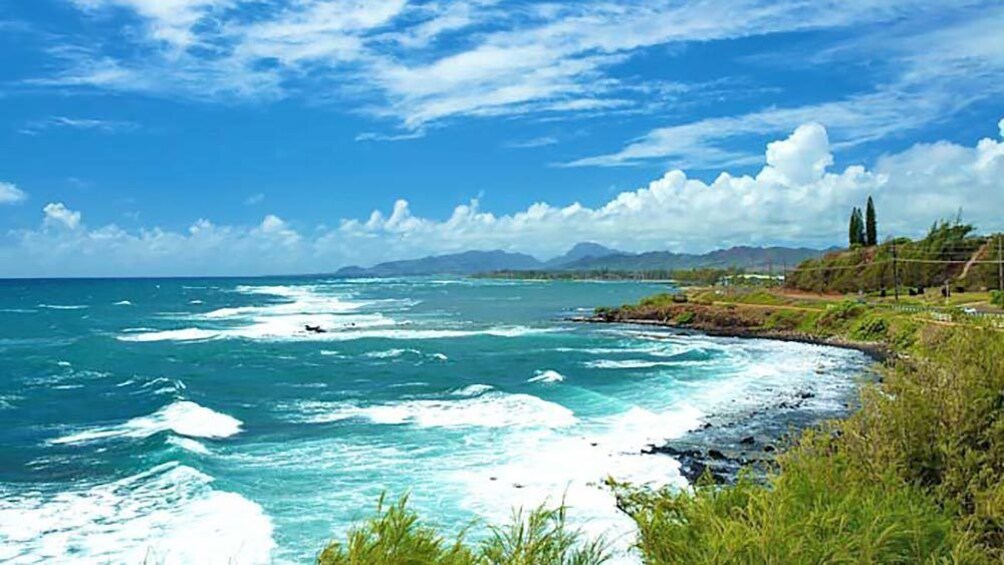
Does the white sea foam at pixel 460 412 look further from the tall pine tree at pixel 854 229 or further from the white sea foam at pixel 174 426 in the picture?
the tall pine tree at pixel 854 229

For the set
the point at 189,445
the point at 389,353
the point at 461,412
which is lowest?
the point at 461,412

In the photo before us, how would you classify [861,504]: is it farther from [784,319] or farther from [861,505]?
[784,319]

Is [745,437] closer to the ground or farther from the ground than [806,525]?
closer to the ground

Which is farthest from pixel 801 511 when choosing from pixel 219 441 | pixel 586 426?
pixel 219 441

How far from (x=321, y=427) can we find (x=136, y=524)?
1185cm

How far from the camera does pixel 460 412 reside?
3500cm

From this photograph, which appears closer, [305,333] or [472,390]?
[472,390]

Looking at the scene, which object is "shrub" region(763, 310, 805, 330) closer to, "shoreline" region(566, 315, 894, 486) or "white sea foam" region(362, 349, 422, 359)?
"shoreline" region(566, 315, 894, 486)

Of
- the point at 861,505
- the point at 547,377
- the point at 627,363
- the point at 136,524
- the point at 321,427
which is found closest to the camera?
the point at 861,505

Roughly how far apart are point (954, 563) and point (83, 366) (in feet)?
170

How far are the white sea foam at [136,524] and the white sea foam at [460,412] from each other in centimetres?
1028

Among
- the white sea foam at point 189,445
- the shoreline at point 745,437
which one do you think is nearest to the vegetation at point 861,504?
the shoreline at point 745,437

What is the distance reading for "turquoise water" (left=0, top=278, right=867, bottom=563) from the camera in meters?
20.3

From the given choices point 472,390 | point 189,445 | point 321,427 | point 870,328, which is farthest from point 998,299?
point 189,445
